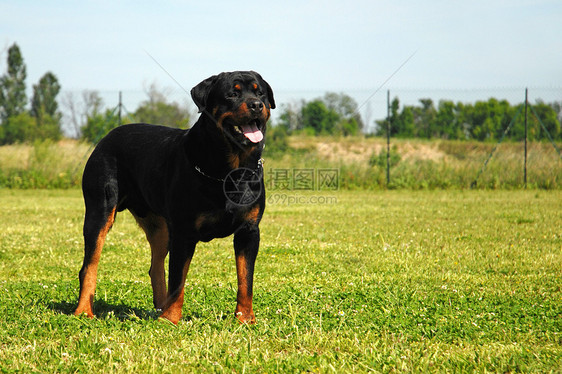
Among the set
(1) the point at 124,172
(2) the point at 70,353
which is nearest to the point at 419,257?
(1) the point at 124,172

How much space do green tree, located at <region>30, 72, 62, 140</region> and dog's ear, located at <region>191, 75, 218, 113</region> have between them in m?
18.3

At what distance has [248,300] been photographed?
436 centimetres

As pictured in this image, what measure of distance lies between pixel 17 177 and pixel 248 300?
669 inches

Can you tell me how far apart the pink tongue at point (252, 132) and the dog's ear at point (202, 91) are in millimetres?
426

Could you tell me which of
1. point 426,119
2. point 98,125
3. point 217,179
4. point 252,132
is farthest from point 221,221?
point 426,119

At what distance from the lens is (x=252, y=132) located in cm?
416

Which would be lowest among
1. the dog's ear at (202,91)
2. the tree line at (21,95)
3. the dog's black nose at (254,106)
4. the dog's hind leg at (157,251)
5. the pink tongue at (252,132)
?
the dog's hind leg at (157,251)

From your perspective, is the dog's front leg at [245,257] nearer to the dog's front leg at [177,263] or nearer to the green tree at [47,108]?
the dog's front leg at [177,263]

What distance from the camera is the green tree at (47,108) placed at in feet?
78.0

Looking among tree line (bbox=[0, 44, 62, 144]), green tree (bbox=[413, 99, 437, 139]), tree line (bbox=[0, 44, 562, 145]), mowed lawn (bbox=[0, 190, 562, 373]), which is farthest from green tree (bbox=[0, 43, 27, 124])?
mowed lawn (bbox=[0, 190, 562, 373])

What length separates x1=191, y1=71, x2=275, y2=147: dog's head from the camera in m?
4.09

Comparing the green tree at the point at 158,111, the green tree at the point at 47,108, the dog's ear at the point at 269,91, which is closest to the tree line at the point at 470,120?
the green tree at the point at 158,111

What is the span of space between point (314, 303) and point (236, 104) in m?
2.04

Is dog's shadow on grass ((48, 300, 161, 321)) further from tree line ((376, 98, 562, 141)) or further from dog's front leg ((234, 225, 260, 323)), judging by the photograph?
tree line ((376, 98, 562, 141))
